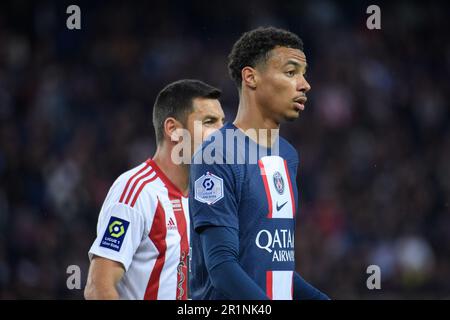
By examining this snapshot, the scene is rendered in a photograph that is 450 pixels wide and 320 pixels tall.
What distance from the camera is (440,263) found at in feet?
34.2

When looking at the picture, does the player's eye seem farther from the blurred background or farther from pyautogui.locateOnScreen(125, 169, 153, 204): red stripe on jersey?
the blurred background

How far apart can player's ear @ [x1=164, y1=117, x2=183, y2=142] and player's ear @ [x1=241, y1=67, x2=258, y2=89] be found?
109 centimetres

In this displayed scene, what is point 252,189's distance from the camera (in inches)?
138

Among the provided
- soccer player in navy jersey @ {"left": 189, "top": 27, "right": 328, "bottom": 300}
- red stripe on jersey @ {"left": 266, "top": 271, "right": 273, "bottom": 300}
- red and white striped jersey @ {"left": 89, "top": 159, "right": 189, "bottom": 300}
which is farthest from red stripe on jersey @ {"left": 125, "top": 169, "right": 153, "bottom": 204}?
red stripe on jersey @ {"left": 266, "top": 271, "right": 273, "bottom": 300}

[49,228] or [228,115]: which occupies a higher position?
[228,115]

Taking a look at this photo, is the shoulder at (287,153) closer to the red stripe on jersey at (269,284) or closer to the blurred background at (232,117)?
the red stripe on jersey at (269,284)

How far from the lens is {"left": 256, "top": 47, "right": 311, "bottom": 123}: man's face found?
3.68 meters

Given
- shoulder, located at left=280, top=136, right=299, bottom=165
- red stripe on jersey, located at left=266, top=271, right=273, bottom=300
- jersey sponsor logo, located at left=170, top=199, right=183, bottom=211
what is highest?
shoulder, located at left=280, top=136, right=299, bottom=165

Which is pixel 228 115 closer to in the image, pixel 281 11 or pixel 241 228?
pixel 281 11

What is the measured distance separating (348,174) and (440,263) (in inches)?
72.3

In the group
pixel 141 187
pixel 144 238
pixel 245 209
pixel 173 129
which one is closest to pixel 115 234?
pixel 144 238

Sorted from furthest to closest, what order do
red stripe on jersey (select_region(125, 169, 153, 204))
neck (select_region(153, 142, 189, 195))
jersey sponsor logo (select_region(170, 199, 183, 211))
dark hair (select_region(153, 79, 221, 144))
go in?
dark hair (select_region(153, 79, 221, 144))
neck (select_region(153, 142, 189, 195))
jersey sponsor logo (select_region(170, 199, 183, 211))
red stripe on jersey (select_region(125, 169, 153, 204))
